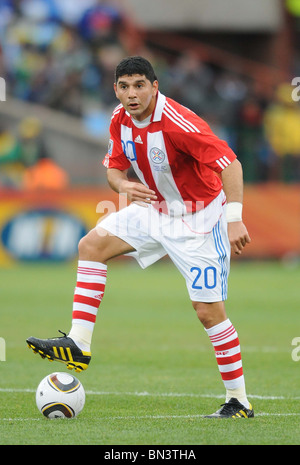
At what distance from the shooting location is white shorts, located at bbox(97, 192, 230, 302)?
6258 mm

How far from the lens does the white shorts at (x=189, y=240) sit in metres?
6.26

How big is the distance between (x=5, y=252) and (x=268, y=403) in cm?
1249

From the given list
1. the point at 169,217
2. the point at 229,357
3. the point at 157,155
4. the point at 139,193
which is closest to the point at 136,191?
the point at 139,193

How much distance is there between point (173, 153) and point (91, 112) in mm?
15351

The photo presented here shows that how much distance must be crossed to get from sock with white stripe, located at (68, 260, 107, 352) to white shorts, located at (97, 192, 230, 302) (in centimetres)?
31

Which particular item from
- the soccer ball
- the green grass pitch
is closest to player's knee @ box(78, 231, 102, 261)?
the soccer ball

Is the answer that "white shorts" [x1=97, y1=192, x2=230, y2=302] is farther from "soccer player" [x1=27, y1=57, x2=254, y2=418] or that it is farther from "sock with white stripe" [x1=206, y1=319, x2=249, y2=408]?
"sock with white stripe" [x1=206, y1=319, x2=249, y2=408]

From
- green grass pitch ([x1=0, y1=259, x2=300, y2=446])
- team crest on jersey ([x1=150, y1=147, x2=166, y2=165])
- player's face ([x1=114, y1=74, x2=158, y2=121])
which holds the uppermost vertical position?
player's face ([x1=114, y1=74, x2=158, y2=121])

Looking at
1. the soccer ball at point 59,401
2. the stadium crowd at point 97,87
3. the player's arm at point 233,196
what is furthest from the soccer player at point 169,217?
the stadium crowd at point 97,87

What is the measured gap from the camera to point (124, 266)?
1928 centimetres

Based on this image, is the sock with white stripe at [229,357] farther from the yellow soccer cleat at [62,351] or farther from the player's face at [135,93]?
the player's face at [135,93]

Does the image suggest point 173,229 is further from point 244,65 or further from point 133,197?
point 244,65

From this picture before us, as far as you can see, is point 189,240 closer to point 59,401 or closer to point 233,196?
point 233,196

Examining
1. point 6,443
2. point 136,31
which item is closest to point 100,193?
point 136,31
